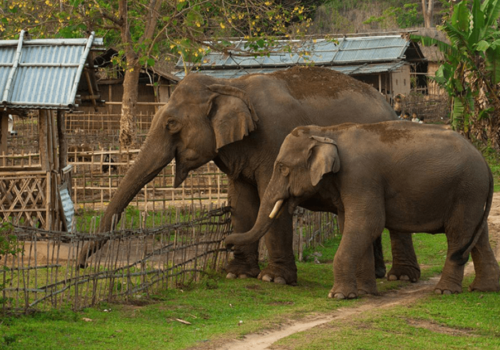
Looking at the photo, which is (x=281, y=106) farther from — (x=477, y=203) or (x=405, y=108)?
(x=405, y=108)

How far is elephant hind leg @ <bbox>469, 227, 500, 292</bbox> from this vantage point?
10.1 m

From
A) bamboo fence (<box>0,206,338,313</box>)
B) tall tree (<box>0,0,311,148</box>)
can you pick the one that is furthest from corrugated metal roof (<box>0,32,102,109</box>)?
tall tree (<box>0,0,311,148</box>)

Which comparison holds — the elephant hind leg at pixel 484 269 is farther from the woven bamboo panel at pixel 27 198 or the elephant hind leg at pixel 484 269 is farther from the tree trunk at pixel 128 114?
the tree trunk at pixel 128 114

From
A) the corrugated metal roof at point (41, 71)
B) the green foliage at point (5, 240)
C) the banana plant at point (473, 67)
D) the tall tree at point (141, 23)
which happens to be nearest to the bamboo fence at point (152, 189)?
the tall tree at point (141, 23)

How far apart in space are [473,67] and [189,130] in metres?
13.2

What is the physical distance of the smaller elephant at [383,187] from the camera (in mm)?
9641

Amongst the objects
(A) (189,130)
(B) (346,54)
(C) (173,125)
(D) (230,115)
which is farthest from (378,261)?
(B) (346,54)

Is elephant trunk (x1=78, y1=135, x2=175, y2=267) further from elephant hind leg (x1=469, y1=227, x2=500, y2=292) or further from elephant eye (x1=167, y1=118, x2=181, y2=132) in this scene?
elephant hind leg (x1=469, y1=227, x2=500, y2=292)

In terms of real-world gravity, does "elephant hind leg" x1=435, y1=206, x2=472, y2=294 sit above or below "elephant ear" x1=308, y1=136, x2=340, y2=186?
below

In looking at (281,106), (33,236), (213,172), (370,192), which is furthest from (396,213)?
(213,172)

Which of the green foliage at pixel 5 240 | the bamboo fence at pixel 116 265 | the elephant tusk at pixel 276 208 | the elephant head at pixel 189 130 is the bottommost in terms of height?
the bamboo fence at pixel 116 265

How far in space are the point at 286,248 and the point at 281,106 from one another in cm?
181

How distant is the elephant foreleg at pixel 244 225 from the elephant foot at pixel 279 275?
38cm

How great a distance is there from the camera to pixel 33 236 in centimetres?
846
